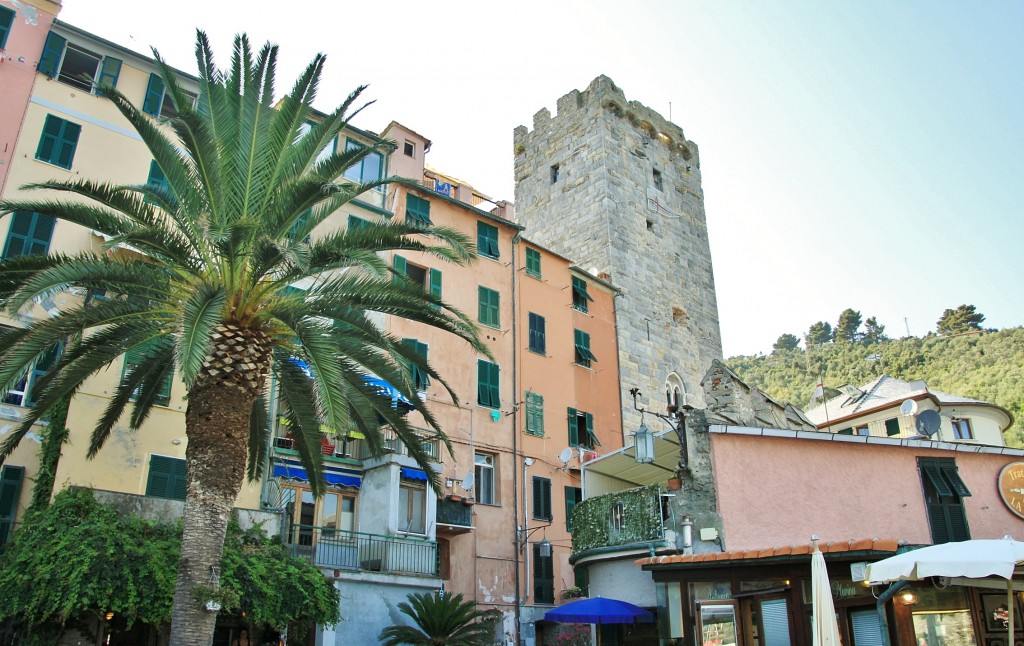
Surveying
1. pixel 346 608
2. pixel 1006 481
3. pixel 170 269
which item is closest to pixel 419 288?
pixel 170 269

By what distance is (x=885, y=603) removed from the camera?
37.1ft

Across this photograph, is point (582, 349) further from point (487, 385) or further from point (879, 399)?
point (879, 399)

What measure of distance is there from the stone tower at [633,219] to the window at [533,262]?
3.49 m

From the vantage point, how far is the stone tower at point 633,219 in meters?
31.1

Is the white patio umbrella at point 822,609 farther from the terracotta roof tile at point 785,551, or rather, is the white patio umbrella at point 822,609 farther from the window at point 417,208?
the window at point 417,208

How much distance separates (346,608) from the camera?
1800cm

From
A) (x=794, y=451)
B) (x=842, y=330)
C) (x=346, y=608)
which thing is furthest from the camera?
(x=842, y=330)

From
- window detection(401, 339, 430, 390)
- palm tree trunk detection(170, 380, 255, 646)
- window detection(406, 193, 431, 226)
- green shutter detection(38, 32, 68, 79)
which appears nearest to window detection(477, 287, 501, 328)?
window detection(401, 339, 430, 390)

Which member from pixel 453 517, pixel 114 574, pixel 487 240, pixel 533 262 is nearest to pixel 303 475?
pixel 453 517

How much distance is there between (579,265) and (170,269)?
2134 centimetres

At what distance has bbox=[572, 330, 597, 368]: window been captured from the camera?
28.1 m

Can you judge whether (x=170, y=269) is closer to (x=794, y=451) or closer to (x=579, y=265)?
(x=794, y=451)

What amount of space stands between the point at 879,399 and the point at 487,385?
50.2 ft

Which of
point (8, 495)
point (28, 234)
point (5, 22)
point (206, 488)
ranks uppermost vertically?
point (5, 22)
